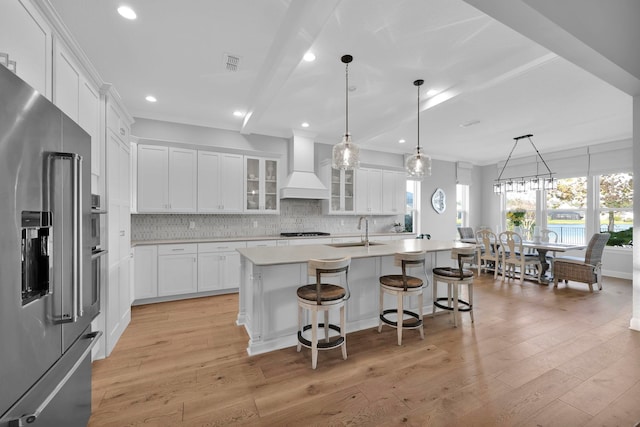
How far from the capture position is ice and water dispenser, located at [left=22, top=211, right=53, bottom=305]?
102 cm

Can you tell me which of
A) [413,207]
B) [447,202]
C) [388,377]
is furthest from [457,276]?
[447,202]

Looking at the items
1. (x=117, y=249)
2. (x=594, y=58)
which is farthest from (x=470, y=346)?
(x=117, y=249)

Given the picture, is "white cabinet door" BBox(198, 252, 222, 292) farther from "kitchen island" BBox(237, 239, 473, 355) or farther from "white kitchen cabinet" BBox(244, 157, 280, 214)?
"kitchen island" BBox(237, 239, 473, 355)

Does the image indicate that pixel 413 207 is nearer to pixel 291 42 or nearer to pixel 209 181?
pixel 209 181

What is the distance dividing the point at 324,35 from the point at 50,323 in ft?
8.72

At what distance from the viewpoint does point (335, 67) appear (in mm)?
2908

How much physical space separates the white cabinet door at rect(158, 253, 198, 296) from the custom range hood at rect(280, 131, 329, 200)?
75.5 inches

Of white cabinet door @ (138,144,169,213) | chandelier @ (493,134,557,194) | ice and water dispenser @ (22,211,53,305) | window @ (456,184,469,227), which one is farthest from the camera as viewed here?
window @ (456,184,469,227)

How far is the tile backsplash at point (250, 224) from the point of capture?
14.4ft

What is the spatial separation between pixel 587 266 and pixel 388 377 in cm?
466

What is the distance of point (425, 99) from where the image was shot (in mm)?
3744

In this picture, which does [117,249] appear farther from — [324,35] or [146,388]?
[324,35]

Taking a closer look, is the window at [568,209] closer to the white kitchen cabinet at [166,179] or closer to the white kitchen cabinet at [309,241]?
the white kitchen cabinet at [309,241]

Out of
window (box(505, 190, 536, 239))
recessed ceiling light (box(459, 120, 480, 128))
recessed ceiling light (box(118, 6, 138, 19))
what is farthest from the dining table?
recessed ceiling light (box(118, 6, 138, 19))
